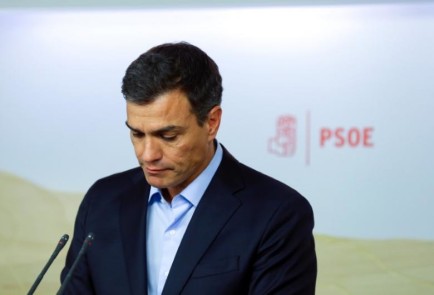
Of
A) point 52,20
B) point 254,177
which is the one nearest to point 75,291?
point 254,177

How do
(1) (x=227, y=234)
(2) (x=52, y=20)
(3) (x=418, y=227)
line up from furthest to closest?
1. (2) (x=52, y=20)
2. (3) (x=418, y=227)
3. (1) (x=227, y=234)

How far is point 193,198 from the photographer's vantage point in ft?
6.63

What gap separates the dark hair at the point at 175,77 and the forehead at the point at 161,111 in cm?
1

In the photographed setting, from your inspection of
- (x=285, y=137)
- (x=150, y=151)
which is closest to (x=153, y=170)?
(x=150, y=151)

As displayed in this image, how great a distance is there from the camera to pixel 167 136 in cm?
186

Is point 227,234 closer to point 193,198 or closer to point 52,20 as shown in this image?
point 193,198

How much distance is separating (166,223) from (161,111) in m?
0.33

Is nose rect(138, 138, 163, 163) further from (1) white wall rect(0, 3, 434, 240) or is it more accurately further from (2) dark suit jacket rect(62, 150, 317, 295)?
(1) white wall rect(0, 3, 434, 240)

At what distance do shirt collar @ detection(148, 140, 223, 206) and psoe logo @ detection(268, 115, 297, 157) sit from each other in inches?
49.9

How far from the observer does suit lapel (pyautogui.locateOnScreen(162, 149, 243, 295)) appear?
6.28ft

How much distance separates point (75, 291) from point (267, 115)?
1.48m

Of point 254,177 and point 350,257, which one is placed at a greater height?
point 254,177

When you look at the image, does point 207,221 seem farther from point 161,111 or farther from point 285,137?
point 285,137

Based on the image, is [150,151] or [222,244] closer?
[150,151]
